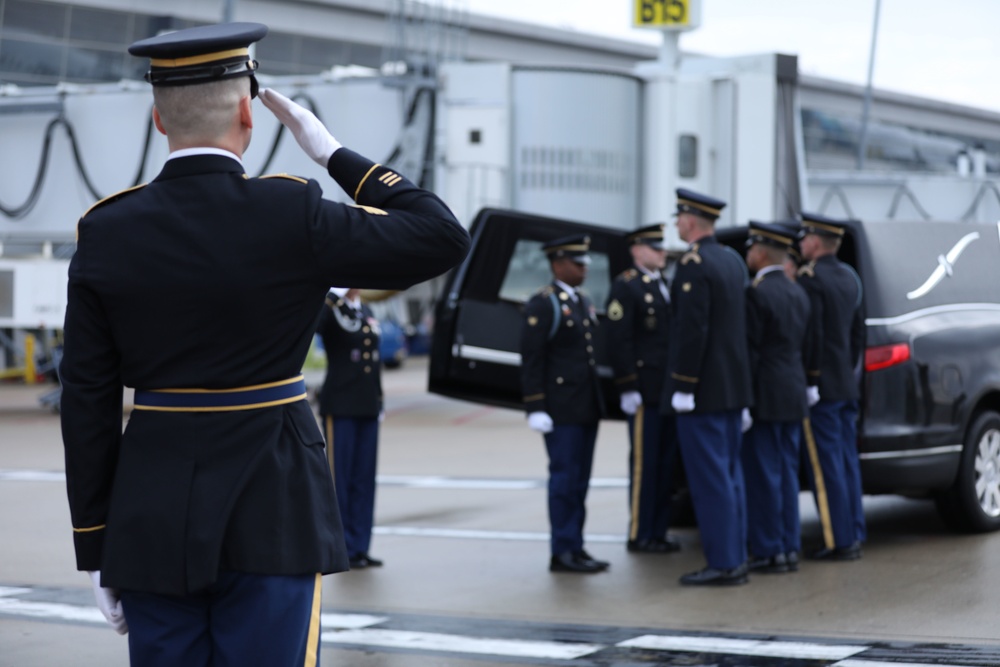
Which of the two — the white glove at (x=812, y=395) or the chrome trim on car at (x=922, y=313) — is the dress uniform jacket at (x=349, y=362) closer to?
the white glove at (x=812, y=395)

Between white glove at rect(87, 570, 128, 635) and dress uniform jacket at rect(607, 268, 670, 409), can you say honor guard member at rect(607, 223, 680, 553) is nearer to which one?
dress uniform jacket at rect(607, 268, 670, 409)

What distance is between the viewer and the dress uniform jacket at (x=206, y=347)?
2.87 metres

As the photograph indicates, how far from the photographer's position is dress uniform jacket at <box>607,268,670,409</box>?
8742 mm

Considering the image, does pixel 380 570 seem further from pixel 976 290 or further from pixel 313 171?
pixel 313 171

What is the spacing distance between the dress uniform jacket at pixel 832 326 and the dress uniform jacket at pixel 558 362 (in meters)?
1.27

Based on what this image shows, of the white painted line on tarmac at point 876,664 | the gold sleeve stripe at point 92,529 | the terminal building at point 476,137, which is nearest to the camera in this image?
the gold sleeve stripe at point 92,529

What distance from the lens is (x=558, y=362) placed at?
8227 millimetres

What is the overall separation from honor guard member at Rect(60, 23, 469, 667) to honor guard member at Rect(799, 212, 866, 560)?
219 inches

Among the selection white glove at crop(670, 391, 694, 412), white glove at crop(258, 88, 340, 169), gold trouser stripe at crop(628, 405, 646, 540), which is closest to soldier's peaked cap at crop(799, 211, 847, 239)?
white glove at crop(670, 391, 694, 412)

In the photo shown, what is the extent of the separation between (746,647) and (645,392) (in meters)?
3.07

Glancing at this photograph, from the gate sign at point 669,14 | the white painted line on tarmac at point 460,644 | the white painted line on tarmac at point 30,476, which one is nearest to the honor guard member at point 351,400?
the white painted line on tarmac at point 460,644

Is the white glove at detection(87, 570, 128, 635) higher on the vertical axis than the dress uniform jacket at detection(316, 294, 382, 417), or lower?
higher

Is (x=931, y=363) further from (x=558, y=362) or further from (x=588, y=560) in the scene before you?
(x=588, y=560)

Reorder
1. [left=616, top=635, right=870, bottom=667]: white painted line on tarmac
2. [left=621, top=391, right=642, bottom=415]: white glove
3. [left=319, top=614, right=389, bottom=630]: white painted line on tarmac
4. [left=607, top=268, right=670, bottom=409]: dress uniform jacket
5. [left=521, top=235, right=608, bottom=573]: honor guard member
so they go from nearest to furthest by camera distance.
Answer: [left=616, top=635, right=870, bottom=667]: white painted line on tarmac, [left=319, top=614, right=389, bottom=630]: white painted line on tarmac, [left=521, top=235, right=608, bottom=573]: honor guard member, [left=621, top=391, right=642, bottom=415]: white glove, [left=607, top=268, right=670, bottom=409]: dress uniform jacket
